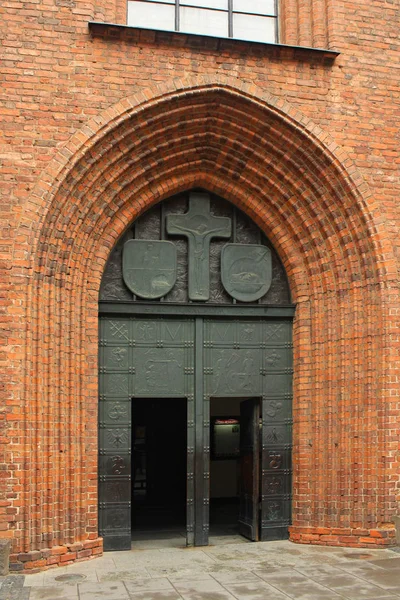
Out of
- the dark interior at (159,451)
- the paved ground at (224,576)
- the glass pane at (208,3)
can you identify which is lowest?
the paved ground at (224,576)

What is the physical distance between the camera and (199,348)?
913cm

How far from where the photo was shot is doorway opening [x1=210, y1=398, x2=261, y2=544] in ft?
30.7

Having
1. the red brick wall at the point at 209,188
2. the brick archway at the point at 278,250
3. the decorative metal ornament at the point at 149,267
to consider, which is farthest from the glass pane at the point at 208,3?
the decorative metal ornament at the point at 149,267

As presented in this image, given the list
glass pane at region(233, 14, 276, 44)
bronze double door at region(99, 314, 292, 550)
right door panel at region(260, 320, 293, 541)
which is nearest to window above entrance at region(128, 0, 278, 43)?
glass pane at region(233, 14, 276, 44)

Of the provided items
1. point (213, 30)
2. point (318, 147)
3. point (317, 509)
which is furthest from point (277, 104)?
point (317, 509)

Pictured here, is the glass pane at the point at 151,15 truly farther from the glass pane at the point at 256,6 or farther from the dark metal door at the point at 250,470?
the dark metal door at the point at 250,470

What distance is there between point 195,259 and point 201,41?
2641mm

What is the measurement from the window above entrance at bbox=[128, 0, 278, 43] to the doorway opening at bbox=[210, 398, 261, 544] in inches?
190

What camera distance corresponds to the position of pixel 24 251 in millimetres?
7781

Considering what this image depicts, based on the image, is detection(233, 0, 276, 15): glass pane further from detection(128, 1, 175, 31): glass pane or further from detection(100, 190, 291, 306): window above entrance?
detection(100, 190, 291, 306): window above entrance

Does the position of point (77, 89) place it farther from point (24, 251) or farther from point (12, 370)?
point (12, 370)

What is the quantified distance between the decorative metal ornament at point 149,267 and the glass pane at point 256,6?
10.6ft

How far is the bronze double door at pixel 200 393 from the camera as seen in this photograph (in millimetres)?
8719

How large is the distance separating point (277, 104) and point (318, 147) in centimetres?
72
